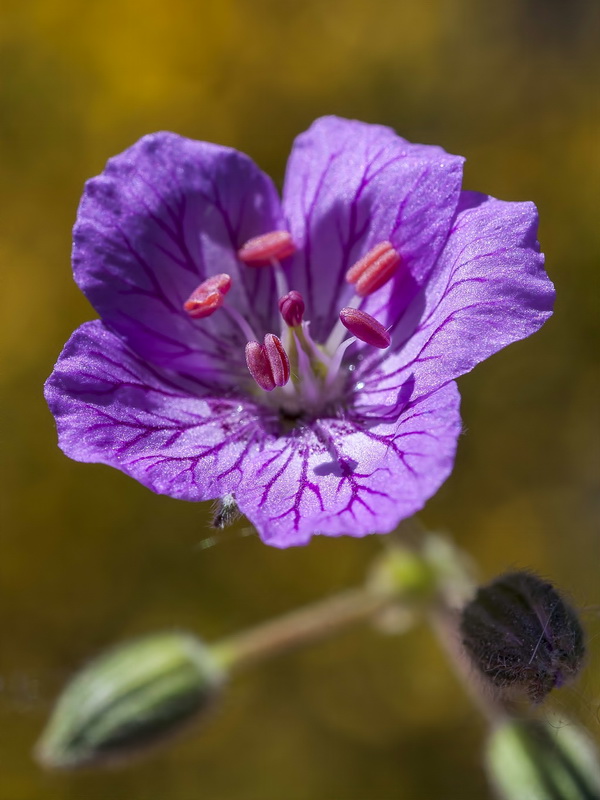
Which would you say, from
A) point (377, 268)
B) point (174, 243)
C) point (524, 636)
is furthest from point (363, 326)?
point (524, 636)

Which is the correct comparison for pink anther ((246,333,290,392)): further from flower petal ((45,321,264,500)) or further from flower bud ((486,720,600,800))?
flower bud ((486,720,600,800))

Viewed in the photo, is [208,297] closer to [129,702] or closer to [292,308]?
[292,308]

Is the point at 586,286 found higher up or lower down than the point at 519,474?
higher up

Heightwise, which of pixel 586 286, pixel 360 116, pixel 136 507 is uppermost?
pixel 360 116

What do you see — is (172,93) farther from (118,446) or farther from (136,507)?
(118,446)

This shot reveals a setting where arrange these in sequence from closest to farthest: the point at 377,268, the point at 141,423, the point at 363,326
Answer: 1. the point at 141,423
2. the point at 363,326
3. the point at 377,268

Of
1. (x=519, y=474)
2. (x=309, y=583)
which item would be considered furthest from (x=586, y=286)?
(x=309, y=583)
